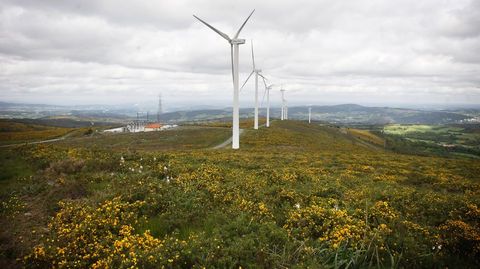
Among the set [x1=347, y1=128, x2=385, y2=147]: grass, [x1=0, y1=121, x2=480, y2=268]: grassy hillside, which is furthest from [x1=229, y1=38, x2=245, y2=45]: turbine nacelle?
[x1=347, y1=128, x2=385, y2=147]: grass

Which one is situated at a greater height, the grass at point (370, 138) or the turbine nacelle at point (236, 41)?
the turbine nacelle at point (236, 41)

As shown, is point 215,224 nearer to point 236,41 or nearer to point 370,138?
point 236,41

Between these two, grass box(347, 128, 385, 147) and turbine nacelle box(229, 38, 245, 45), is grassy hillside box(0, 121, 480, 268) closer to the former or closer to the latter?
turbine nacelle box(229, 38, 245, 45)

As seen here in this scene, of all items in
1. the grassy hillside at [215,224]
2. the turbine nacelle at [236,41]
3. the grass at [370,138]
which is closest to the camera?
the grassy hillside at [215,224]

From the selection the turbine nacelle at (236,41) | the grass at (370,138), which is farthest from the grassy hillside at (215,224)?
the grass at (370,138)

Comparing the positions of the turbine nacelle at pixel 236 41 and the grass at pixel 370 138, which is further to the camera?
the grass at pixel 370 138

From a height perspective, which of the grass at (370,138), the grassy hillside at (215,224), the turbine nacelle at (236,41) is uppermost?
the turbine nacelle at (236,41)

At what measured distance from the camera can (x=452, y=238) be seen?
9758 mm

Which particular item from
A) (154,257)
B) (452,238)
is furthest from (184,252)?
(452,238)

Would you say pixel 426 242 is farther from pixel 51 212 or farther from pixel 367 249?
pixel 51 212

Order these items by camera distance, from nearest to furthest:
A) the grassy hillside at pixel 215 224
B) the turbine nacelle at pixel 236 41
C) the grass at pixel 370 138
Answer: the grassy hillside at pixel 215 224 → the turbine nacelle at pixel 236 41 → the grass at pixel 370 138

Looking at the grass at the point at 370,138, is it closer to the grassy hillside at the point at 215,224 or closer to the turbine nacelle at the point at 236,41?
the turbine nacelle at the point at 236,41

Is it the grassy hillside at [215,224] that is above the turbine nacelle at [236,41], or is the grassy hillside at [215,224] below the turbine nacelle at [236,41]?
below

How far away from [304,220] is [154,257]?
17.7 feet
